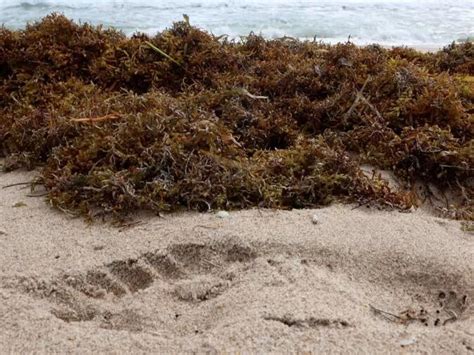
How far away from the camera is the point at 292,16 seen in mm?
10070

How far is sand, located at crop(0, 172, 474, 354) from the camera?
1724 millimetres

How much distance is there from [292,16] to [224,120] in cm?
753

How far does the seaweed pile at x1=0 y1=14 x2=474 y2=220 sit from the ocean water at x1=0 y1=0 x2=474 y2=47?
448cm

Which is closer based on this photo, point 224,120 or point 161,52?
point 224,120

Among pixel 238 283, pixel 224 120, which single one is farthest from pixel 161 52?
pixel 238 283

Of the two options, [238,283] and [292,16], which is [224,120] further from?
[292,16]

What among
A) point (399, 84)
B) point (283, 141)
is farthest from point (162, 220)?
point (399, 84)

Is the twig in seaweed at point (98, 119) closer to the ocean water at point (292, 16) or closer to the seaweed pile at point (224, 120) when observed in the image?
the seaweed pile at point (224, 120)

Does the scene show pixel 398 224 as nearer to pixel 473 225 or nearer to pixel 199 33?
pixel 473 225

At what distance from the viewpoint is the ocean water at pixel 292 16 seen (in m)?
8.59

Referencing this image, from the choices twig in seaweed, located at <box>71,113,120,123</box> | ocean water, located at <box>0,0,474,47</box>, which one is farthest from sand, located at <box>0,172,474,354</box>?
ocean water, located at <box>0,0,474,47</box>

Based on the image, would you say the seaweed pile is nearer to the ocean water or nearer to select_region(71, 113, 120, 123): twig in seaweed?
select_region(71, 113, 120, 123): twig in seaweed

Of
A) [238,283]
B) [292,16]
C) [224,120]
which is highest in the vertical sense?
[224,120]

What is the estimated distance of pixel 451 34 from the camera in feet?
27.4
